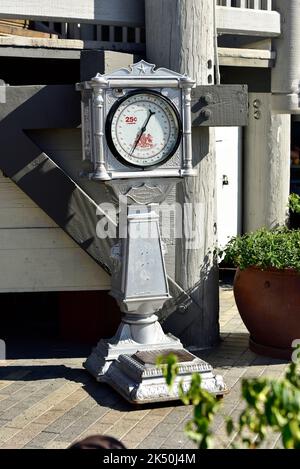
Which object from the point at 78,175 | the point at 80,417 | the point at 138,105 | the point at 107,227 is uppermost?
the point at 138,105

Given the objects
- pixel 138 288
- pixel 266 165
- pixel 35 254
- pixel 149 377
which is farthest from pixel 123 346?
pixel 266 165

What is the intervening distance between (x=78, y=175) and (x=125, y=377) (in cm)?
169

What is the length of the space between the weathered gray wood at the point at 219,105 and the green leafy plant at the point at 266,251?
2.98ft

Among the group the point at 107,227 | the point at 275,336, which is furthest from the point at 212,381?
the point at 107,227

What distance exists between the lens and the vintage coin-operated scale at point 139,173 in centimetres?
574

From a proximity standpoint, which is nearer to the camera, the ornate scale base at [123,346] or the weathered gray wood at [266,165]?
the ornate scale base at [123,346]

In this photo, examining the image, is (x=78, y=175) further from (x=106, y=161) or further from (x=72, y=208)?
(x=106, y=161)

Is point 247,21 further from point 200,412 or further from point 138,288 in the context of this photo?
point 200,412

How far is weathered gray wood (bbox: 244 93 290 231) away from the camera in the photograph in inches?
360

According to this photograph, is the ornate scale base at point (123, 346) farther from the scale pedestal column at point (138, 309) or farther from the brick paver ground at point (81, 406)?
the brick paver ground at point (81, 406)

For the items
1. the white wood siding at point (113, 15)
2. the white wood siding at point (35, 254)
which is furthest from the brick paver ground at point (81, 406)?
the white wood siding at point (113, 15)

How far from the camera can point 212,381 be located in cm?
568

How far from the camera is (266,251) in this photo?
6344mm

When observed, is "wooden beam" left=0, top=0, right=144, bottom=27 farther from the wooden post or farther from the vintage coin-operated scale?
the vintage coin-operated scale
